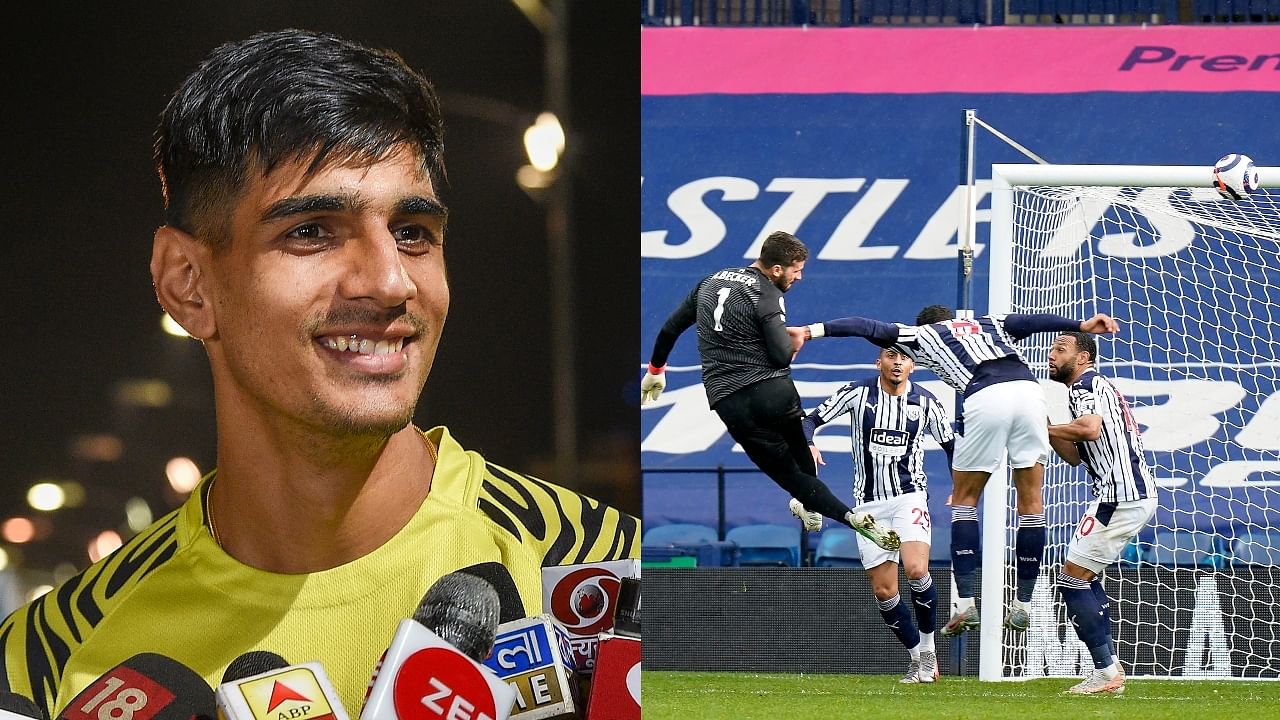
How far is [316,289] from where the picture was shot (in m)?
1.91

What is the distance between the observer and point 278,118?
1.91 meters

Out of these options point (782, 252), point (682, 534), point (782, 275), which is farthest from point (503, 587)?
point (682, 534)

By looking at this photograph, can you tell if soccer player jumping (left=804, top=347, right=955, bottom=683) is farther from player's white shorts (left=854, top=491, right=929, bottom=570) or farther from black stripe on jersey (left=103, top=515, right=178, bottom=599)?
black stripe on jersey (left=103, top=515, right=178, bottom=599)

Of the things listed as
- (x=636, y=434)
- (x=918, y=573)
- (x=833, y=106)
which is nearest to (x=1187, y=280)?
(x=833, y=106)

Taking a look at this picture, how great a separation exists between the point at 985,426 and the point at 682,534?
2.23 metres

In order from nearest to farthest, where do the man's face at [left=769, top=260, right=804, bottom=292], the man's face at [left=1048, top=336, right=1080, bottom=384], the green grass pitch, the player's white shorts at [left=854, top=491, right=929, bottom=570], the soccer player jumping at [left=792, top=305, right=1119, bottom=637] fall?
1. the man's face at [left=769, top=260, right=804, bottom=292]
2. the green grass pitch
3. the soccer player jumping at [left=792, top=305, right=1119, bottom=637]
4. the man's face at [left=1048, top=336, right=1080, bottom=384]
5. the player's white shorts at [left=854, top=491, right=929, bottom=570]

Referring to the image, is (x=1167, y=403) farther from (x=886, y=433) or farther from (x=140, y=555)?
(x=140, y=555)

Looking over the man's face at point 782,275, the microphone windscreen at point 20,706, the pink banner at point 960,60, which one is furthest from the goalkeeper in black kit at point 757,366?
the pink banner at point 960,60

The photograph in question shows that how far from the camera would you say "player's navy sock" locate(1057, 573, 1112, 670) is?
5137 millimetres

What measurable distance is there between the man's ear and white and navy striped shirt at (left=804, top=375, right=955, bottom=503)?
3.96m

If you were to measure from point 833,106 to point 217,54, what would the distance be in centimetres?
577

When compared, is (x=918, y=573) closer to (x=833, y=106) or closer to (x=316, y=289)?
(x=833, y=106)

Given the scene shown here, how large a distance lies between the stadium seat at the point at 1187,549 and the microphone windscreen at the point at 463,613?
5300mm

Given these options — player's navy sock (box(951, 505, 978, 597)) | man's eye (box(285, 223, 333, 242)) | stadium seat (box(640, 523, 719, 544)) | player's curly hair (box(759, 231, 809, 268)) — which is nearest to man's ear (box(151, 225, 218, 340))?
man's eye (box(285, 223, 333, 242))
